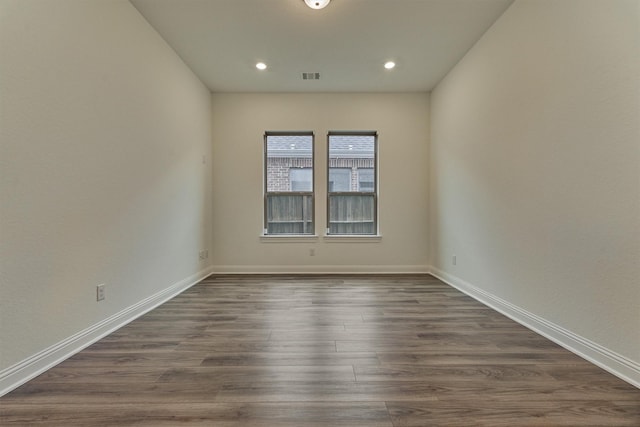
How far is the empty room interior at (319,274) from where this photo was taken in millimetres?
1407

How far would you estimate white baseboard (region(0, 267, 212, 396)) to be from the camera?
1.43 metres

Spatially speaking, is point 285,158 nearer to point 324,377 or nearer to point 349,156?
point 349,156

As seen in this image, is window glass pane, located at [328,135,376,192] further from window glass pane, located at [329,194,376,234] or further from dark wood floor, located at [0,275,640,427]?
dark wood floor, located at [0,275,640,427]

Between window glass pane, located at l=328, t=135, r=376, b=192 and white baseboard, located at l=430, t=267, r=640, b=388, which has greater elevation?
window glass pane, located at l=328, t=135, r=376, b=192

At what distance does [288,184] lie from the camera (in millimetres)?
4352

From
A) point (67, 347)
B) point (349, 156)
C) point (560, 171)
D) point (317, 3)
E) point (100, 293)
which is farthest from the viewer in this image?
point (349, 156)

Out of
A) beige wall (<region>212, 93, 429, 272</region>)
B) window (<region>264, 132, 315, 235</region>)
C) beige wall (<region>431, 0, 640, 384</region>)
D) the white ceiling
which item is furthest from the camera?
window (<region>264, 132, 315, 235</region>)

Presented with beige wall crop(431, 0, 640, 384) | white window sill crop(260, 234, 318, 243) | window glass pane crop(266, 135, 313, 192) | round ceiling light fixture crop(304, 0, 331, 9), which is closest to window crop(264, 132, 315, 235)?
window glass pane crop(266, 135, 313, 192)

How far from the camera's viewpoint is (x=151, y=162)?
267 cm

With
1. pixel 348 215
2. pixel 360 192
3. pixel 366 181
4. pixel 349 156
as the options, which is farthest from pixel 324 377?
pixel 349 156

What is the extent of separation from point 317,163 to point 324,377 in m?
3.22

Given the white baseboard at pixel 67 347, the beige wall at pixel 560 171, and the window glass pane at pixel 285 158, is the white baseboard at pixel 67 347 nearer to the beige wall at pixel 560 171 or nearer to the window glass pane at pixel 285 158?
the window glass pane at pixel 285 158

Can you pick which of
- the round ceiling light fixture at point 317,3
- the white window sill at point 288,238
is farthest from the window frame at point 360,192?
the round ceiling light fixture at point 317,3

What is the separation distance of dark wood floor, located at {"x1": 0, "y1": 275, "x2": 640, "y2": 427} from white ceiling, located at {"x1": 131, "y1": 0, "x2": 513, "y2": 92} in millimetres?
2785
